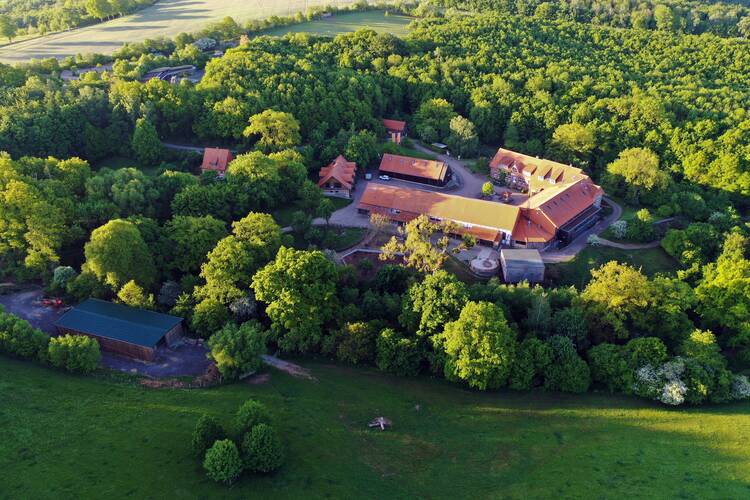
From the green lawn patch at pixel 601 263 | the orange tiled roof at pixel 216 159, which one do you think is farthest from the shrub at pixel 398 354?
the orange tiled roof at pixel 216 159

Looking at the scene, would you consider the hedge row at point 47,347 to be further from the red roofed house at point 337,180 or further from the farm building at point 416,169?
the farm building at point 416,169

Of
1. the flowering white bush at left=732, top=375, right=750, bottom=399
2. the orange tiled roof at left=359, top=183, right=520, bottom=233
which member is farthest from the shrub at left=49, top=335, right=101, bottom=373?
the flowering white bush at left=732, top=375, right=750, bottom=399

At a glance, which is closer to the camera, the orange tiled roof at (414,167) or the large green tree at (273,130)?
the large green tree at (273,130)

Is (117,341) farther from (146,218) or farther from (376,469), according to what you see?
(376,469)

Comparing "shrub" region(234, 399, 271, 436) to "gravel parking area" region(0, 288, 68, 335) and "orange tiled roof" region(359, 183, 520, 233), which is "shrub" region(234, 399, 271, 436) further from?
"orange tiled roof" region(359, 183, 520, 233)

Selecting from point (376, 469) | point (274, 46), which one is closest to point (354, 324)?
point (376, 469)

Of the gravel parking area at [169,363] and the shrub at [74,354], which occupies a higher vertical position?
the shrub at [74,354]
